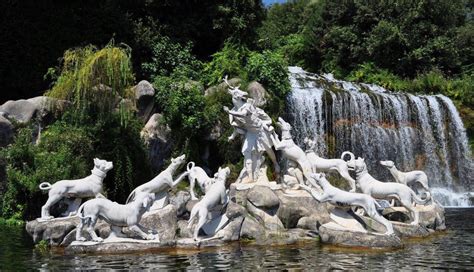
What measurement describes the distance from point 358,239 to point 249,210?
2932 mm

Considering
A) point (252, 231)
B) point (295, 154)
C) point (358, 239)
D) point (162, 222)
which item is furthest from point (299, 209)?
point (162, 222)

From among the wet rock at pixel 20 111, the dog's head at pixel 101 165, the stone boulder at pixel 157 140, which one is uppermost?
the wet rock at pixel 20 111

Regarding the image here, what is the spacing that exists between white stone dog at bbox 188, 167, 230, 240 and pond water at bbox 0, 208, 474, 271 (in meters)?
0.70

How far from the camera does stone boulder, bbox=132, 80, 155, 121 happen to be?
20328mm

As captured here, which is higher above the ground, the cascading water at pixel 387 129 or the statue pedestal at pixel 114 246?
the cascading water at pixel 387 129

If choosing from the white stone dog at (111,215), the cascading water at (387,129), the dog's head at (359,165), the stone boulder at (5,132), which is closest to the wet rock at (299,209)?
the dog's head at (359,165)

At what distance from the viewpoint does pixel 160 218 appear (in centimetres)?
1247

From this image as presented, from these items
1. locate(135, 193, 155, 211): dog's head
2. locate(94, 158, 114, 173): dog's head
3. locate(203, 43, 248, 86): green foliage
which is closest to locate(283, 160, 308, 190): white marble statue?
locate(135, 193, 155, 211): dog's head

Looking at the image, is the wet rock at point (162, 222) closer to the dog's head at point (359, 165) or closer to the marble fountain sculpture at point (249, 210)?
the marble fountain sculpture at point (249, 210)

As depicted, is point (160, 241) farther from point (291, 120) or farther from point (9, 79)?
point (9, 79)

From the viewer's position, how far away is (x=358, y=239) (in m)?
11.4

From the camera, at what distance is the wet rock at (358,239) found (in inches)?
445

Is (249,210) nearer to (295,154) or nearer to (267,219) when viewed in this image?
(267,219)

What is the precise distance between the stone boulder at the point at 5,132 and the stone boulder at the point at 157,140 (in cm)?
442
